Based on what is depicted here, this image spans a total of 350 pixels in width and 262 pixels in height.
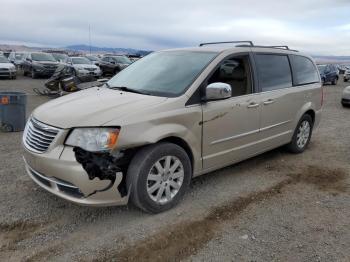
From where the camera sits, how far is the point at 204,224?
3.64 metres

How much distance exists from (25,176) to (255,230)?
10.0 ft

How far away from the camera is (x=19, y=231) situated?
3453mm

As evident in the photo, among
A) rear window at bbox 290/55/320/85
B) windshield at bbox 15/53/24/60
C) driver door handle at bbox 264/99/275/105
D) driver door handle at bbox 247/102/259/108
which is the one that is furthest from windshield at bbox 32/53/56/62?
driver door handle at bbox 247/102/259/108

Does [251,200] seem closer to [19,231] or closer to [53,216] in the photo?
[53,216]

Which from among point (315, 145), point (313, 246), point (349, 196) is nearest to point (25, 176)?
point (313, 246)

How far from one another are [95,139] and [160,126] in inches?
26.5

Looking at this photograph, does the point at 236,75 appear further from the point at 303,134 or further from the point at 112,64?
the point at 112,64

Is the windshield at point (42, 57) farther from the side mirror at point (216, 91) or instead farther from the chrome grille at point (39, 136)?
the side mirror at point (216, 91)

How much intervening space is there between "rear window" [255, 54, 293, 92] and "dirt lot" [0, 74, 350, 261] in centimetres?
129

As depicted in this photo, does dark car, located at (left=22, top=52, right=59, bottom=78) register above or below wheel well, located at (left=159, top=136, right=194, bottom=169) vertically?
above

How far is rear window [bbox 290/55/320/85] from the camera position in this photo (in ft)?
19.2

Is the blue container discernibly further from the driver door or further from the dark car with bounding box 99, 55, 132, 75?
the dark car with bounding box 99, 55, 132, 75

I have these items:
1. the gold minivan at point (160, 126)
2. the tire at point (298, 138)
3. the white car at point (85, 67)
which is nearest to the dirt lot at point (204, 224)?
the gold minivan at point (160, 126)

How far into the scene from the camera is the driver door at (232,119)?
4.22 metres
